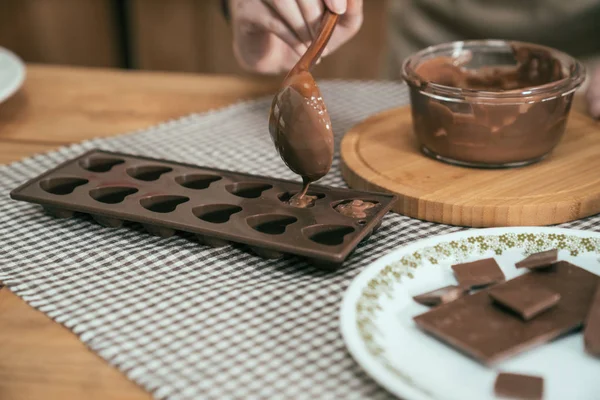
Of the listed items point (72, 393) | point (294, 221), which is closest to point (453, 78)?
point (294, 221)

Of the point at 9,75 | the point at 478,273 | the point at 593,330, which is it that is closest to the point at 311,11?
the point at 478,273

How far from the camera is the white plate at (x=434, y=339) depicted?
0.64m

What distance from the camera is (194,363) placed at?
70 centimetres

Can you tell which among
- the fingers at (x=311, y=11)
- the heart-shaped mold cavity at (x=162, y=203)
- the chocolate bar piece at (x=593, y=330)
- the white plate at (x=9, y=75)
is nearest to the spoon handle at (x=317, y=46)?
the fingers at (x=311, y=11)

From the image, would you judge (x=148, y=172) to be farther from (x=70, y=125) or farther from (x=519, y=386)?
(x=519, y=386)

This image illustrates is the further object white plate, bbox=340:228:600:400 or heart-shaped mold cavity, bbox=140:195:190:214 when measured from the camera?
heart-shaped mold cavity, bbox=140:195:190:214

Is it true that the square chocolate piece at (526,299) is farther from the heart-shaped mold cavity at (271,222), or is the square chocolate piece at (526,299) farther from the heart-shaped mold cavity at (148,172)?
the heart-shaped mold cavity at (148,172)

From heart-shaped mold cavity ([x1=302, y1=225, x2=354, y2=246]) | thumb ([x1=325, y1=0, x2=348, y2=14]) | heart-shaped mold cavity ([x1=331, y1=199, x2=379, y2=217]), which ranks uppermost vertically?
thumb ([x1=325, y1=0, x2=348, y2=14])

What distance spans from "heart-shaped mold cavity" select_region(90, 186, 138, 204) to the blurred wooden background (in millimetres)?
2084

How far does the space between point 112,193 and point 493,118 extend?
555 millimetres

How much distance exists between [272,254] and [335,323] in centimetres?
15

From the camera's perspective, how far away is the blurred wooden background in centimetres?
301

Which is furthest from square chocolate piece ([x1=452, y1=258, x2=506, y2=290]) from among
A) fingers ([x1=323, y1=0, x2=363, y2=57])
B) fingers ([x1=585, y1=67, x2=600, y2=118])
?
fingers ([x1=585, y1=67, x2=600, y2=118])

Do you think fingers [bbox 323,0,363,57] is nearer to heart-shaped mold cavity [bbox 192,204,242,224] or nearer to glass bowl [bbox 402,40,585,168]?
glass bowl [bbox 402,40,585,168]
